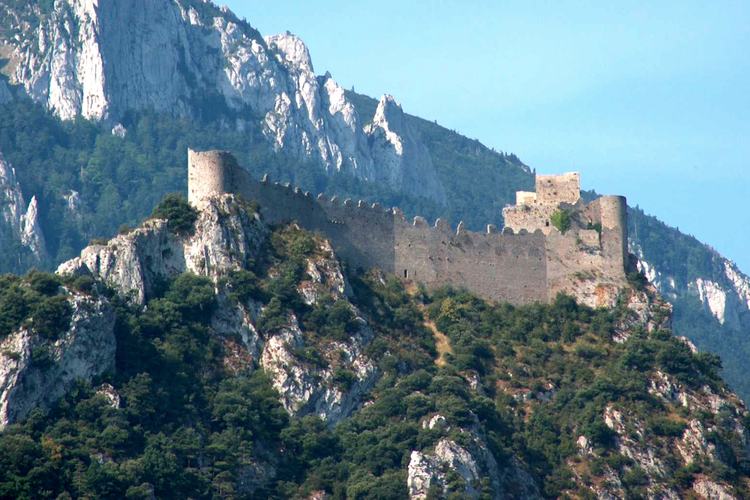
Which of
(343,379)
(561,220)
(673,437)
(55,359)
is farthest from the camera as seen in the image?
(561,220)

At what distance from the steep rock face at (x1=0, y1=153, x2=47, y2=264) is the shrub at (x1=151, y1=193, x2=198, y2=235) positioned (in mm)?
59758

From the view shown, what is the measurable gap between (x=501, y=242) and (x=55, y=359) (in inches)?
1196

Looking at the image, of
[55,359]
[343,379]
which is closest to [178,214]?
[343,379]

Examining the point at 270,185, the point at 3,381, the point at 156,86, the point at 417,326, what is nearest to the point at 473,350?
the point at 417,326

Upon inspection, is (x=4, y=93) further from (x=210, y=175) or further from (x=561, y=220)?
(x=210, y=175)

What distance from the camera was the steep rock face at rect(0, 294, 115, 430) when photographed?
92.4 meters

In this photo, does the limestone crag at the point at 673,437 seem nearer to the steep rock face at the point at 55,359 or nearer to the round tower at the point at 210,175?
the round tower at the point at 210,175

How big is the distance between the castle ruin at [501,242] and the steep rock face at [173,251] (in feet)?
9.98

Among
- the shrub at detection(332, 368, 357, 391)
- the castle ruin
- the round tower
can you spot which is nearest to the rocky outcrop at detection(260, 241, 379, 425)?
the shrub at detection(332, 368, 357, 391)

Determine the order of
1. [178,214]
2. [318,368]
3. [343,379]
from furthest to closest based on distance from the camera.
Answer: [178,214], [318,368], [343,379]

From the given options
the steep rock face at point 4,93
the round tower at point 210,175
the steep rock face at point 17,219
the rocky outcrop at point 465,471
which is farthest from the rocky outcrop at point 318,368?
the steep rock face at point 4,93

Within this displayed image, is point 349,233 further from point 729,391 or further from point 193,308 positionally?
point 729,391

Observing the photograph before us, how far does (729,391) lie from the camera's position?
363 ft

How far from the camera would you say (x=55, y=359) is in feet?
310
